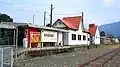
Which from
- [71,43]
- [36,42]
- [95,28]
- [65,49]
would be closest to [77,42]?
[71,43]

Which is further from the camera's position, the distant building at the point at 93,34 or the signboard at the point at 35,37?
the distant building at the point at 93,34

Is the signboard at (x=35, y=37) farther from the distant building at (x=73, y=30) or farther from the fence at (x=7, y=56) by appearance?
the fence at (x=7, y=56)

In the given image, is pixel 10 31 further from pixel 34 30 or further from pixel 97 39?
pixel 97 39

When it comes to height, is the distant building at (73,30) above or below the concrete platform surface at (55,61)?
above

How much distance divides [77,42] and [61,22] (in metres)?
4.56

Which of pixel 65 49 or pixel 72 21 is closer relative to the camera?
pixel 65 49

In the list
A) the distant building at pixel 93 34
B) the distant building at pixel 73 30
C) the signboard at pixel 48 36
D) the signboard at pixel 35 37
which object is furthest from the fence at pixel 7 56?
the distant building at pixel 93 34

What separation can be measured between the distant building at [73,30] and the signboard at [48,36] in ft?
21.3

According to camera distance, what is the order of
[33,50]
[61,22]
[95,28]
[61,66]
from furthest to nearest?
1. [95,28]
2. [61,22]
3. [33,50]
4. [61,66]

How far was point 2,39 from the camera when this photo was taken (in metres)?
24.1

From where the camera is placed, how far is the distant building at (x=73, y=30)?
40406 mm

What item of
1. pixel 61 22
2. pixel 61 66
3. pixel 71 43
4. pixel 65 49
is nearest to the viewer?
pixel 61 66

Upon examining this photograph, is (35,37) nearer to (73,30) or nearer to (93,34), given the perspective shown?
(73,30)

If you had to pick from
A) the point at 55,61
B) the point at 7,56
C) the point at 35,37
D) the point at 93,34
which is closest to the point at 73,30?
the point at 35,37
